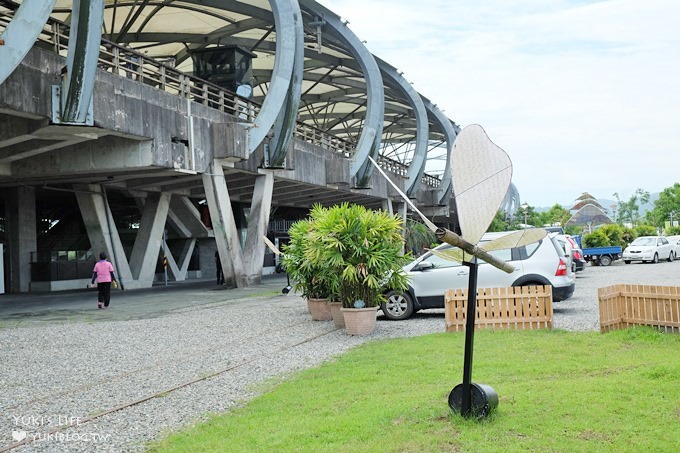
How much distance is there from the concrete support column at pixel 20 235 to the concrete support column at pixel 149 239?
3928 millimetres

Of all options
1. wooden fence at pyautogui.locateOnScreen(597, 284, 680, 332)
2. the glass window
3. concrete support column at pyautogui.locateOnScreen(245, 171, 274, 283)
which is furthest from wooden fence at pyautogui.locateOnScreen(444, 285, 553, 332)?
concrete support column at pyautogui.locateOnScreen(245, 171, 274, 283)

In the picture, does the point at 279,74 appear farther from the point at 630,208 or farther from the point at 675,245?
the point at 630,208

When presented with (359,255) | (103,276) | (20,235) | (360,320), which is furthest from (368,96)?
(360,320)

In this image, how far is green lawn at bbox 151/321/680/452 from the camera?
5.20 m

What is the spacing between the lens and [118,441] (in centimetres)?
605

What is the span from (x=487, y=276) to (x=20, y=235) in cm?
1971

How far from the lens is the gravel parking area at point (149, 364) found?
664cm

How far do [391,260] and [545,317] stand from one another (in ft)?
9.02

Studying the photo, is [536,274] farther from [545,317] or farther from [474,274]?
[474,274]

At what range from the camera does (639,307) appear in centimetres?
1082

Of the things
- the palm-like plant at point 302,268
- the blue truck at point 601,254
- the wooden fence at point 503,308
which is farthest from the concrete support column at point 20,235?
the blue truck at point 601,254

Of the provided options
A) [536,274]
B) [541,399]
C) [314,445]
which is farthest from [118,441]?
[536,274]

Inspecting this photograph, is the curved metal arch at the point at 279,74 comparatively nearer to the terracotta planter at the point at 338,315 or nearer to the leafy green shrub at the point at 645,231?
the terracotta planter at the point at 338,315

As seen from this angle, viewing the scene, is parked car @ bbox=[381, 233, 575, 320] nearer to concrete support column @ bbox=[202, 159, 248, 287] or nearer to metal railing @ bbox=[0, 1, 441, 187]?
metal railing @ bbox=[0, 1, 441, 187]
